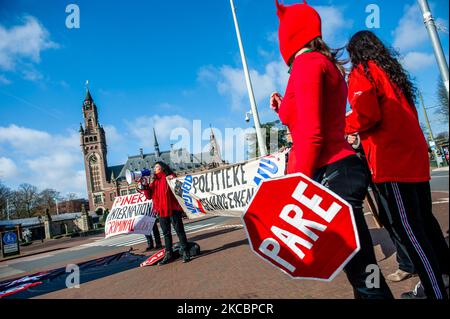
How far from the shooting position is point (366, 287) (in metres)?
1.45

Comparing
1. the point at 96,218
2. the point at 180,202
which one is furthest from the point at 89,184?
the point at 180,202

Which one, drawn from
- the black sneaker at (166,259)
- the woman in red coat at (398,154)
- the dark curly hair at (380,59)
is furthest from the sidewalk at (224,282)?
the dark curly hair at (380,59)

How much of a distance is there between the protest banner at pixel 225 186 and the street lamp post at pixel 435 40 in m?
3.43

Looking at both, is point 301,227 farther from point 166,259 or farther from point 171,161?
point 171,161

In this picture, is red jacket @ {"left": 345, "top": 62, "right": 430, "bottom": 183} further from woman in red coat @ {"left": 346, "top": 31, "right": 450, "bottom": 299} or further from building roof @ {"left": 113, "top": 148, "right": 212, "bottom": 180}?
building roof @ {"left": 113, "top": 148, "right": 212, "bottom": 180}

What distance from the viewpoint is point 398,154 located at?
74.3 inches

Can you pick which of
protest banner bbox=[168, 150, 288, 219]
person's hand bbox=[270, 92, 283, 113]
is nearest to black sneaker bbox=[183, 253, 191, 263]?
protest banner bbox=[168, 150, 288, 219]

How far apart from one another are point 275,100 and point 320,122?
60 centimetres

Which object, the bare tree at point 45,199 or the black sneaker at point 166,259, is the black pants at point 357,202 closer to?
the black sneaker at point 166,259

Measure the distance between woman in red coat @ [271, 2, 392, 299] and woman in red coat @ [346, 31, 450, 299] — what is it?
43 cm

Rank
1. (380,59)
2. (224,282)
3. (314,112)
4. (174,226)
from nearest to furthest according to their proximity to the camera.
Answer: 1. (314,112)
2. (380,59)
3. (224,282)
4. (174,226)

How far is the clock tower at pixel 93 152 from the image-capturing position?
90125 mm

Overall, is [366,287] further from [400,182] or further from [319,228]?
[400,182]

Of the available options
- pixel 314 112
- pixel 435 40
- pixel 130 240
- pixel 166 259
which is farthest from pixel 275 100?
pixel 130 240
